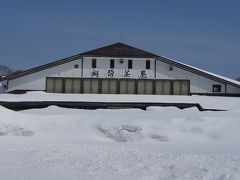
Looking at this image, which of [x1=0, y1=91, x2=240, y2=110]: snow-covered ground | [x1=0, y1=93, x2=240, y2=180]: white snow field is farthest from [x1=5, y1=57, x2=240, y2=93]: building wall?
[x1=0, y1=93, x2=240, y2=180]: white snow field

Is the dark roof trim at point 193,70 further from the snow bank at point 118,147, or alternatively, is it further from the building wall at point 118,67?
the snow bank at point 118,147

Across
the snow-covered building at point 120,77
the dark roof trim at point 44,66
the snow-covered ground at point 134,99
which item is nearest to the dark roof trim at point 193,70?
the snow-covered building at point 120,77

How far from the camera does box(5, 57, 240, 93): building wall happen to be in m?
36.9

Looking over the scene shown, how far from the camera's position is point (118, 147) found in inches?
489

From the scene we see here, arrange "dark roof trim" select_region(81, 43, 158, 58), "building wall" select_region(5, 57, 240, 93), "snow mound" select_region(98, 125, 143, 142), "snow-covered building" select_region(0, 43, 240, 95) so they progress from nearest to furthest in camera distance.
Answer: "snow mound" select_region(98, 125, 143, 142)
"snow-covered building" select_region(0, 43, 240, 95)
"building wall" select_region(5, 57, 240, 93)
"dark roof trim" select_region(81, 43, 158, 58)

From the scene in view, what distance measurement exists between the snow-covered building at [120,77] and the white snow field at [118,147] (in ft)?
59.6

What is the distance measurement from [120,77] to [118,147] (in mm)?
24661

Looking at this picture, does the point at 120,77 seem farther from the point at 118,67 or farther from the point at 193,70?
the point at 193,70

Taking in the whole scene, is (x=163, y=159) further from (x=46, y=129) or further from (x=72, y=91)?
(x=72, y=91)

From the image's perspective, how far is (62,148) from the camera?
39.5 ft

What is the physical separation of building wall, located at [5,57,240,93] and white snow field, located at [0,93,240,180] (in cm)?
1819

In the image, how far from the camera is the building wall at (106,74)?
36.9 metres

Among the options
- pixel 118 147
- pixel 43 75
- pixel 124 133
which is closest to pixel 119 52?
pixel 43 75

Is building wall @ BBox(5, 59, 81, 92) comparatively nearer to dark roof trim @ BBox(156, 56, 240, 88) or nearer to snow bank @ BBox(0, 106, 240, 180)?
dark roof trim @ BBox(156, 56, 240, 88)
